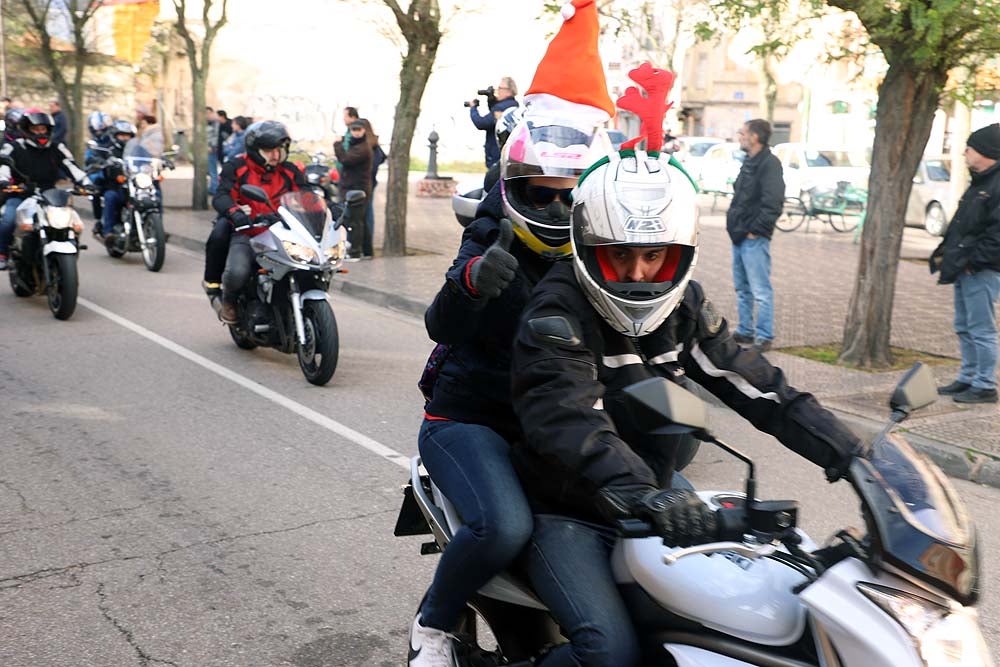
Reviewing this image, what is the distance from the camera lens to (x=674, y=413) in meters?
2.15

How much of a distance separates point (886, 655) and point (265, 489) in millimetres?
4091

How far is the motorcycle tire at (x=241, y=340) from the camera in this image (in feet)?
29.5

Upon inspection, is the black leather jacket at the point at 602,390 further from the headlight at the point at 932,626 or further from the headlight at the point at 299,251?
the headlight at the point at 299,251

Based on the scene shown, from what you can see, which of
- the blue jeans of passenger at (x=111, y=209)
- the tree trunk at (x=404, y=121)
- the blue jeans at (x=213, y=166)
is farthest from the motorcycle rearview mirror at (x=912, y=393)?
the blue jeans at (x=213, y=166)

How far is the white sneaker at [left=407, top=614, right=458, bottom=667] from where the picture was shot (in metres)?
2.94

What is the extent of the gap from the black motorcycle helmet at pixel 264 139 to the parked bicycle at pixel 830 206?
48.0ft

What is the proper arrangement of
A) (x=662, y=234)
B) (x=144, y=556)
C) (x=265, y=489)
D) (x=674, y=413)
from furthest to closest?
(x=265, y=489)
(x=144, y=556)
(x=662, y=234)
(x=674, y=413)

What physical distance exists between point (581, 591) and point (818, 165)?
82.2 feet

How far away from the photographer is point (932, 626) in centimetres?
203

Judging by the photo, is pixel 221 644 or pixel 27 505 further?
pixel 27 505

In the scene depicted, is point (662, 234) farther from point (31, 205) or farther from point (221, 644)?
point (31, 205)

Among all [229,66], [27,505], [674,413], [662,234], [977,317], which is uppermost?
[229,66]

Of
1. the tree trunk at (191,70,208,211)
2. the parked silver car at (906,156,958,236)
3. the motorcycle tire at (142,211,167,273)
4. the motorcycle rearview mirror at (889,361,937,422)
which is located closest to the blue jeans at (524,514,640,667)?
the motorcycle rearview mirror at (889,361,937,422)

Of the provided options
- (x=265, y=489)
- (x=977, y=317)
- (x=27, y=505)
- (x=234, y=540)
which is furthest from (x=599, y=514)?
(x=977, y=317)
